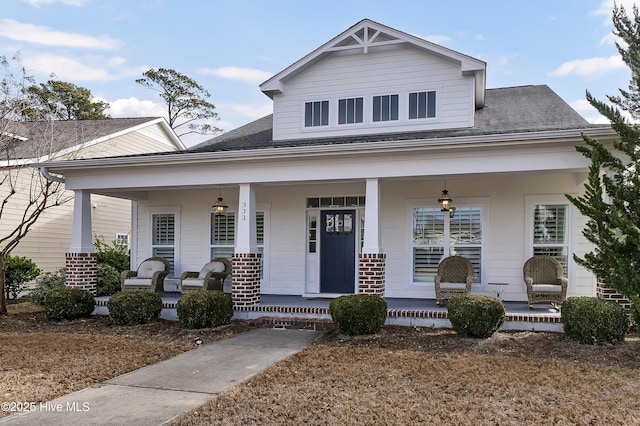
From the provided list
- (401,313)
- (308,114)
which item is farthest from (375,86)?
(401,313)

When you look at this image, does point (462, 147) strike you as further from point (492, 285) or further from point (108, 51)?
point (108, 51)

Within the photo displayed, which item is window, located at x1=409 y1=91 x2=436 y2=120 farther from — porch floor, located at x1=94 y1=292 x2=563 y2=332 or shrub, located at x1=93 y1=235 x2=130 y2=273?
shrub, located at x1=93 y1=235 x2=130 y2=273

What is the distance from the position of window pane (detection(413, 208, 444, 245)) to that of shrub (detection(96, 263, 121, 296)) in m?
7.33

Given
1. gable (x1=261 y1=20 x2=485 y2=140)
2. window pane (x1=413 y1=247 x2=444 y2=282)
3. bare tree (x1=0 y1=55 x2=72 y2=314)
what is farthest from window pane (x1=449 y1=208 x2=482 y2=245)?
bare tree (x1=0 y1=55 x2=72 y2=314)

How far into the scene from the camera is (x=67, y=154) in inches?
552

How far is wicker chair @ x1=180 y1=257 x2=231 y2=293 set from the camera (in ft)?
34.6

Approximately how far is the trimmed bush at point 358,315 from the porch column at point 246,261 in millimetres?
2094

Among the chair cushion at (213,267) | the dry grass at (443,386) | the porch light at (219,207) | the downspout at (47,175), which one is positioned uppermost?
the downspout at (47,175)

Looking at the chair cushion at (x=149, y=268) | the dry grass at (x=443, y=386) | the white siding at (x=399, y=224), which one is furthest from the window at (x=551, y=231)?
the chair cushion at (x=149, y=268)

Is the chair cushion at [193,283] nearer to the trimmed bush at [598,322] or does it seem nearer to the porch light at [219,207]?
the porch light at [219,207]

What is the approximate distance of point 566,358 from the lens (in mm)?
6543

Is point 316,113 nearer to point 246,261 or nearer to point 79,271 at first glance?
point 246,261

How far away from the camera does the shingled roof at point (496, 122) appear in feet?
32.2

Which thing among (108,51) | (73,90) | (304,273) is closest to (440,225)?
(304,273)
